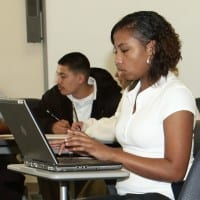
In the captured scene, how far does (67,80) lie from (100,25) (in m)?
0.54

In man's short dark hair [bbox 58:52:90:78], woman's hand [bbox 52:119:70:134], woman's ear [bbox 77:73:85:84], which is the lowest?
woman's hand [bbox 52:119:70:134]

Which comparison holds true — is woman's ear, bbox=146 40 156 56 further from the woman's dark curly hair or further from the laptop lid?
the laptop lid

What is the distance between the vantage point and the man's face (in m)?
3.54

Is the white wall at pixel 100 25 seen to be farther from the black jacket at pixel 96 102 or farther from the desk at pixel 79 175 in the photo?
the desk at pixel 79 175

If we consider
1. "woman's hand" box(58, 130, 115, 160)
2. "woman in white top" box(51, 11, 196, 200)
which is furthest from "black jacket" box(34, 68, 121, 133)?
"woman's hand" box(58, 130, 115, 160)

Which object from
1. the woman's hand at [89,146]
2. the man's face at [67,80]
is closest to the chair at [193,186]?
the woman's hand at [89,146]

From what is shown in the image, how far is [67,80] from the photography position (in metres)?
3.57

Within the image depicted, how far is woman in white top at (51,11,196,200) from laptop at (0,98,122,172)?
7 centimetres

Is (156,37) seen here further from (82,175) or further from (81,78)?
(81,78)

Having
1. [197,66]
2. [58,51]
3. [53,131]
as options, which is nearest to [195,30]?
[197,66]

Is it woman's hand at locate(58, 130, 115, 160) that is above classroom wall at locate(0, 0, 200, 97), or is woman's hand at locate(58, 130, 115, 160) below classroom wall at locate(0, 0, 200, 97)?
below

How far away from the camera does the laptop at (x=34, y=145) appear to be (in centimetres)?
178

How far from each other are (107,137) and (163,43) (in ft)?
2.41

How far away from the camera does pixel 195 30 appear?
386 centimetres
